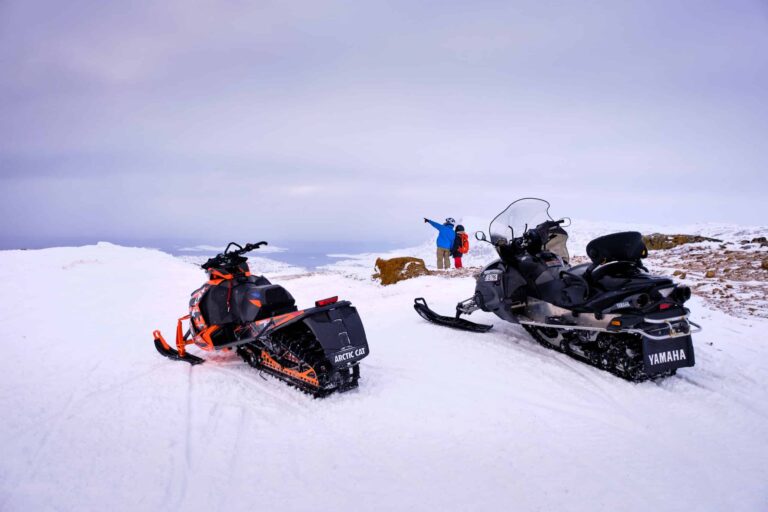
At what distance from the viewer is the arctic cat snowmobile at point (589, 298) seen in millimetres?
4441

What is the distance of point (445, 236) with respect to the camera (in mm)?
14648

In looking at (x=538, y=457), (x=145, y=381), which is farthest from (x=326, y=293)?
(x=538, y=457)

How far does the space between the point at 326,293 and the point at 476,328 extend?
18.0ft

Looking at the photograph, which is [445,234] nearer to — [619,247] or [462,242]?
[462,242]

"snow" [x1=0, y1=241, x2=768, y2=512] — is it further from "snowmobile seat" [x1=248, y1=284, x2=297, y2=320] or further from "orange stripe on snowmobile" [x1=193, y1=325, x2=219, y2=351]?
"snowmobile seat" [x1=248, y1=284, x2=297, y2=320]

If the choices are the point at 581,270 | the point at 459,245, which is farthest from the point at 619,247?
the point at 459,245

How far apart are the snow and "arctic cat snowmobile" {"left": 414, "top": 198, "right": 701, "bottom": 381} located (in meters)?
0.26

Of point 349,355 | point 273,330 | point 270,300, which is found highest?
point 270,300

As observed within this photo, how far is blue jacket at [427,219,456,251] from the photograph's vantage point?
14438 millimetres

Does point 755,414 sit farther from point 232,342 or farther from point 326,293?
point 326,293

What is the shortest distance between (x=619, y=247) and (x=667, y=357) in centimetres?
122

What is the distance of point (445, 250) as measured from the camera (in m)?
15.5

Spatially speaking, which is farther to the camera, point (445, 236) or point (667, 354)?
point (445, 236)

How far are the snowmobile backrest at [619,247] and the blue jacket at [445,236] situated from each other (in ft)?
30.9
